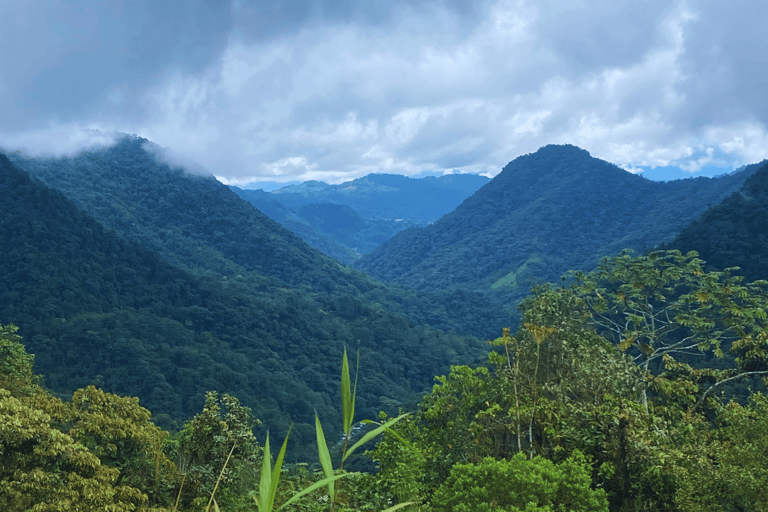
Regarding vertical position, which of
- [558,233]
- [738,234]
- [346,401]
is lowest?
[346,401]

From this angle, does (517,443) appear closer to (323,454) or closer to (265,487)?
(323,454)

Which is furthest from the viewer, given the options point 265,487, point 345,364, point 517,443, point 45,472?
point 517,443

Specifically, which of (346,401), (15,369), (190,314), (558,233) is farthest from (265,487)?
(558,233)

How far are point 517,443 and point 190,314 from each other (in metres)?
82.1

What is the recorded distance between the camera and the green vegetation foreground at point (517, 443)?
7559mm

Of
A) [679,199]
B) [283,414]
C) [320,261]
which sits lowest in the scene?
[283,414]

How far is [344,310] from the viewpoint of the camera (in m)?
107

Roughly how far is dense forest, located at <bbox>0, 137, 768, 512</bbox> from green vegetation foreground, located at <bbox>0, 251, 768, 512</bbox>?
5cm

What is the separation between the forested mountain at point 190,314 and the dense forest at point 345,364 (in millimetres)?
450

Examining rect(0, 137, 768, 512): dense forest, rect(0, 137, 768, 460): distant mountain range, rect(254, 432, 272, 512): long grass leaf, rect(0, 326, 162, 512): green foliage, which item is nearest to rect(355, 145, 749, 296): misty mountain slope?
rect(0, 137, 768, 460): distant mountain range

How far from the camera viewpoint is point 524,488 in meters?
7.45

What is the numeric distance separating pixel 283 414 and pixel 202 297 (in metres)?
34.1

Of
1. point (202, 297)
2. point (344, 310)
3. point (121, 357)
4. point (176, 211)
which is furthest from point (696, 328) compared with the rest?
point (176, 211)

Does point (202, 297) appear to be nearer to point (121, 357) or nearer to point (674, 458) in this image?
point (121, 357)
